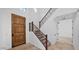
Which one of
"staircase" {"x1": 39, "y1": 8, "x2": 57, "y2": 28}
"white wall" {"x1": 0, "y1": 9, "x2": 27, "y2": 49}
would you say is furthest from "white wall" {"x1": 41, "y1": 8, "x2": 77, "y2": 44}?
"white wall" {"x1": 0, "y1": 9, "x2": 27, "y2": 49}

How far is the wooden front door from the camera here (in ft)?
6.81

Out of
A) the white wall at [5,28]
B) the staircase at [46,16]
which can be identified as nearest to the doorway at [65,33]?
the staircase at [46,16]

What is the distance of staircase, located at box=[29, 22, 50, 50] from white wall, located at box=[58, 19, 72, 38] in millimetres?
297

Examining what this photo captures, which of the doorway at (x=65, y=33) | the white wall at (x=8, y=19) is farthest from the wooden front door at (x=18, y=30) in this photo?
the doorway at (x=65, y=33)

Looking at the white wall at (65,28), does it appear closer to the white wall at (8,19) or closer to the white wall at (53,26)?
the white wall at (53,26)

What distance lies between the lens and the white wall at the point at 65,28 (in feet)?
6.66

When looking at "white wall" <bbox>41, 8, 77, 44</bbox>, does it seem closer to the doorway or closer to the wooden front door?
the doorway

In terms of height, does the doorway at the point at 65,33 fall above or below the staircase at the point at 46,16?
below

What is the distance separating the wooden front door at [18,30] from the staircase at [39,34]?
0.59 feet

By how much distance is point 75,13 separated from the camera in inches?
79.4

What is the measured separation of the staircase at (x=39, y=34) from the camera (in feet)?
6.89

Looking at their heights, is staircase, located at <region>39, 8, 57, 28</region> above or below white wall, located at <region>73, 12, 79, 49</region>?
above
